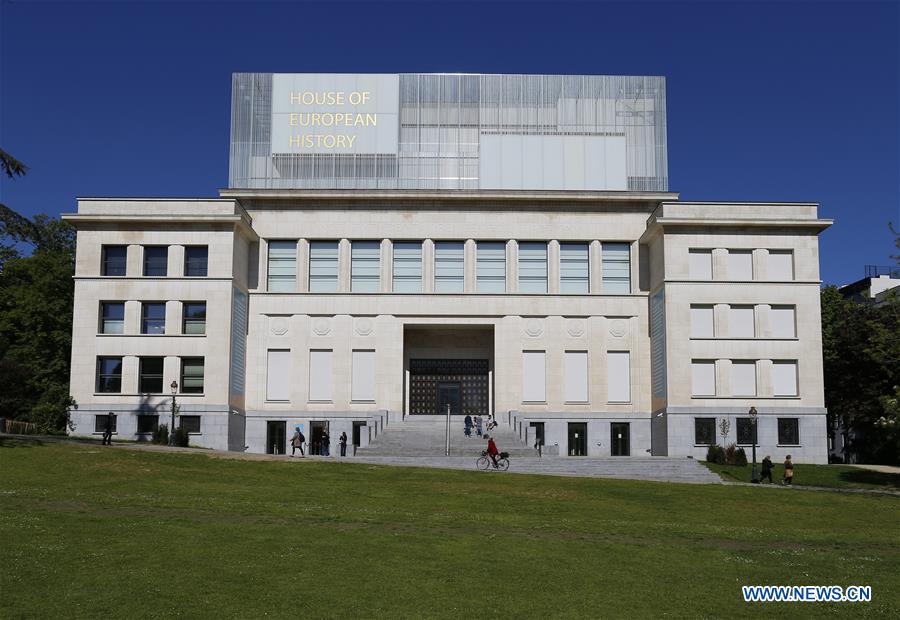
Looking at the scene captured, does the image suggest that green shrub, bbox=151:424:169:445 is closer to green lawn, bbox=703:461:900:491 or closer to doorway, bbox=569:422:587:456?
doorway, bbox=569:422:587:456

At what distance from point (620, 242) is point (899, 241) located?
22614 mm

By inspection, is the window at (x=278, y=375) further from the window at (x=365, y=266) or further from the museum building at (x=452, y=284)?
the window at (x=365, y=266)

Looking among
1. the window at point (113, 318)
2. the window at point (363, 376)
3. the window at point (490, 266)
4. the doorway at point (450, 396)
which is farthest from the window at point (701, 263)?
the window at point (113, 318)

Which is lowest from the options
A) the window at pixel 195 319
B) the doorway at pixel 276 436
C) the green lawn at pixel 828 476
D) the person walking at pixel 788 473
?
the green lawn at pixel 828 476

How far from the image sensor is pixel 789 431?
59.0 metres

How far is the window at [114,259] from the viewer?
60938mm

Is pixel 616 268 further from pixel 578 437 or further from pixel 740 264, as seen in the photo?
pixel 578 437

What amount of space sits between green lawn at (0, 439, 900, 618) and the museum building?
21.5 metres

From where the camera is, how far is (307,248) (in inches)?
2505

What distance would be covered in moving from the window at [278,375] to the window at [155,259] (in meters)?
8.51

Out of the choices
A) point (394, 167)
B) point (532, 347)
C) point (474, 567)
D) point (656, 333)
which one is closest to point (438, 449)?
point (532, 347)

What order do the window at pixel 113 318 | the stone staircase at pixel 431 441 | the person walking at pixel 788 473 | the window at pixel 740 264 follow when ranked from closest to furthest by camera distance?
the person walking at pixel 788 473 < the stone staircase at pixel 431 441 < the window at pixel 113 318 < the window at pixel 740 264

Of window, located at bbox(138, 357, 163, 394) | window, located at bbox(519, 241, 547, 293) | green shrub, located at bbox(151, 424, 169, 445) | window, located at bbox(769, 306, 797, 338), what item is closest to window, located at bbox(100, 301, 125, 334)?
window, located at bbox(138, 357, 163, 394)

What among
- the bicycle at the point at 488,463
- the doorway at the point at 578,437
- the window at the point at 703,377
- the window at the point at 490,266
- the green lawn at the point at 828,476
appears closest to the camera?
the bicycle at the point at 488,463
